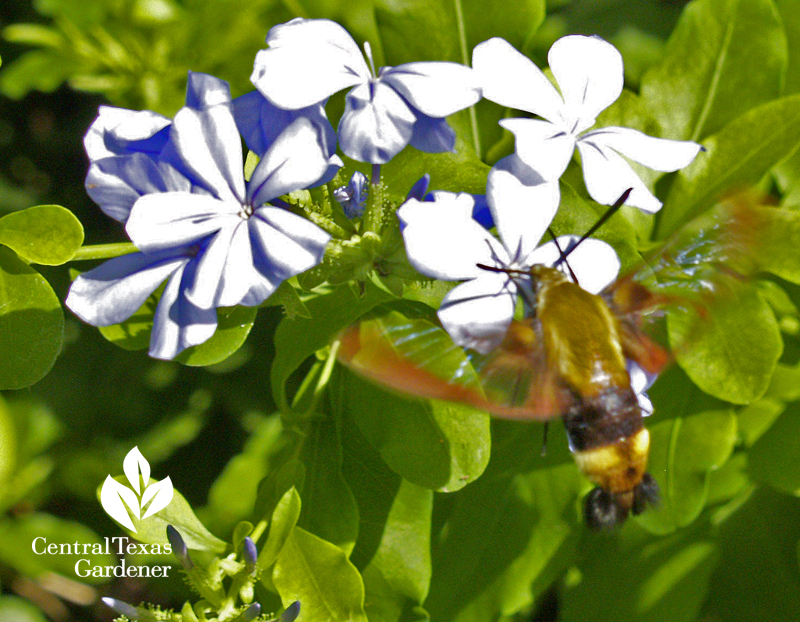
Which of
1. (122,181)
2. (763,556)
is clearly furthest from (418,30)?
A: (763,556)

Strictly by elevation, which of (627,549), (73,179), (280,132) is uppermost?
(280,132)

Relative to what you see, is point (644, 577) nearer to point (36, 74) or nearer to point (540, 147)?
point (540, 147)

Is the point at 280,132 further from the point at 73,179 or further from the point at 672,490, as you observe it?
the point at 73,179

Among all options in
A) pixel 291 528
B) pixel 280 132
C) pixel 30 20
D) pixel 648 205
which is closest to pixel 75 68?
pixel 30 20

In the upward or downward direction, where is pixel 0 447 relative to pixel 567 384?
downward
